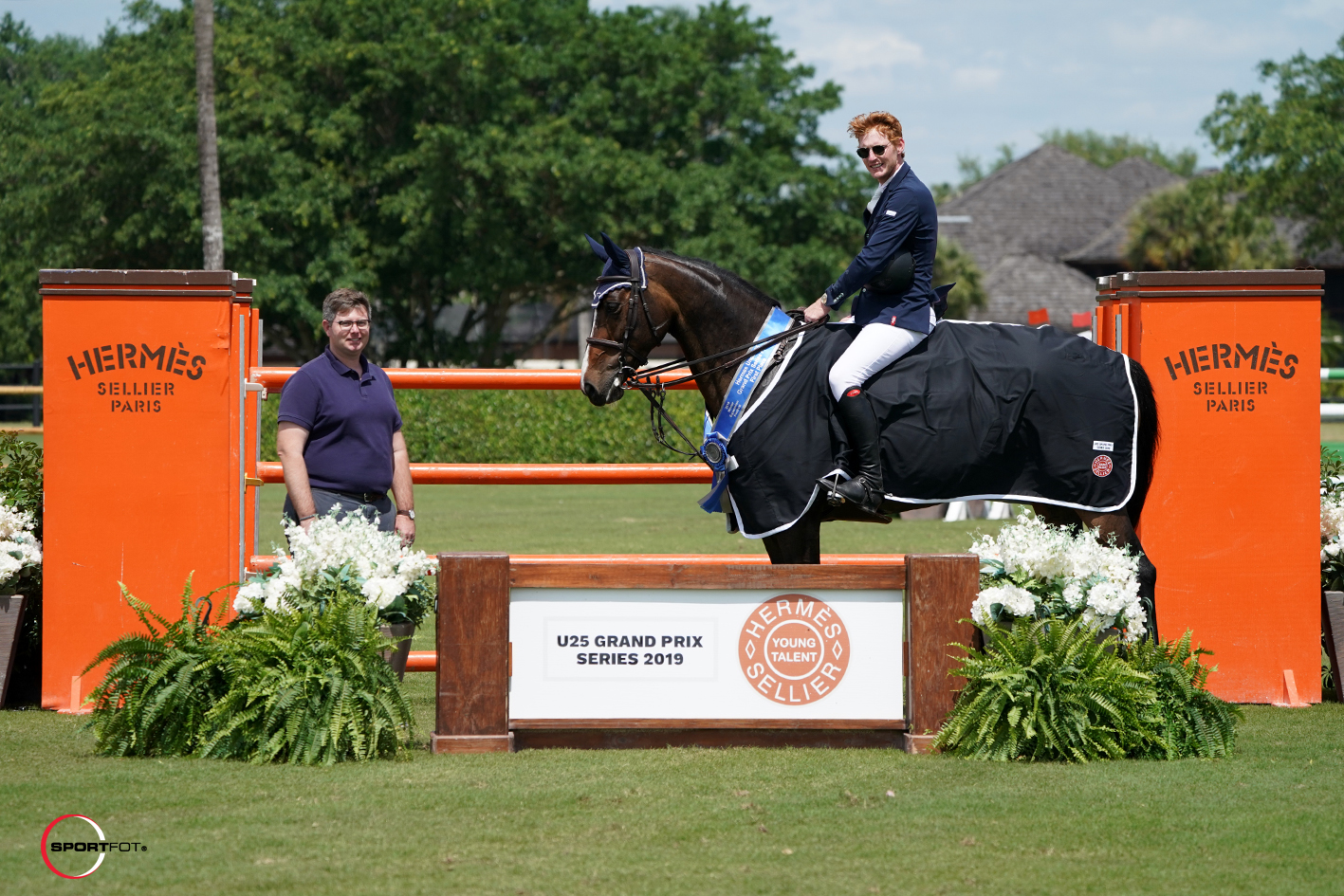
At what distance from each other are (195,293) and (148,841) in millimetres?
2927

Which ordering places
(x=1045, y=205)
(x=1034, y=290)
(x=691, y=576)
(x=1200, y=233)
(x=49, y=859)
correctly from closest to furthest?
(x=49, y=859) < (x=691, y=576) < (x=1200, y=233) < (x=1034, y=290) < (x=1045, y=205)

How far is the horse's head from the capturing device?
5.93 meters

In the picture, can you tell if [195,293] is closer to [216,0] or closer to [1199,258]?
[216,0]

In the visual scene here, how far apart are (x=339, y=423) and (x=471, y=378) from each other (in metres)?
0.76

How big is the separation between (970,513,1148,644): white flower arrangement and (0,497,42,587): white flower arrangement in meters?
4.05

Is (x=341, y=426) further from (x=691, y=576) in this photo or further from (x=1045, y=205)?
(x=1045, y=205)

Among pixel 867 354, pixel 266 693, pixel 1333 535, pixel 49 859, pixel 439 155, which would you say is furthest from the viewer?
pixel 439 155

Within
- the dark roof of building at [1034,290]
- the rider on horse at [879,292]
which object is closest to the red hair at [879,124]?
the rider on horse at [879,292]

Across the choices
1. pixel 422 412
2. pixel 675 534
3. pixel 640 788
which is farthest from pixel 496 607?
pixel 422 412

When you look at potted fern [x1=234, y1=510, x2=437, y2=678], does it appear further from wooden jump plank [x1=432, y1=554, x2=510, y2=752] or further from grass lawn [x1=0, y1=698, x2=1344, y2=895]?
grass lawn [x1=0, y1=698, x2=1344, y2=895]

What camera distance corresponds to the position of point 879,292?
6020 millimetres

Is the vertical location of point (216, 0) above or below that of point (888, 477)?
above

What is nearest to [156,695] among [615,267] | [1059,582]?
[615,267]

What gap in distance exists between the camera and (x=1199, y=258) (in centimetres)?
4438
